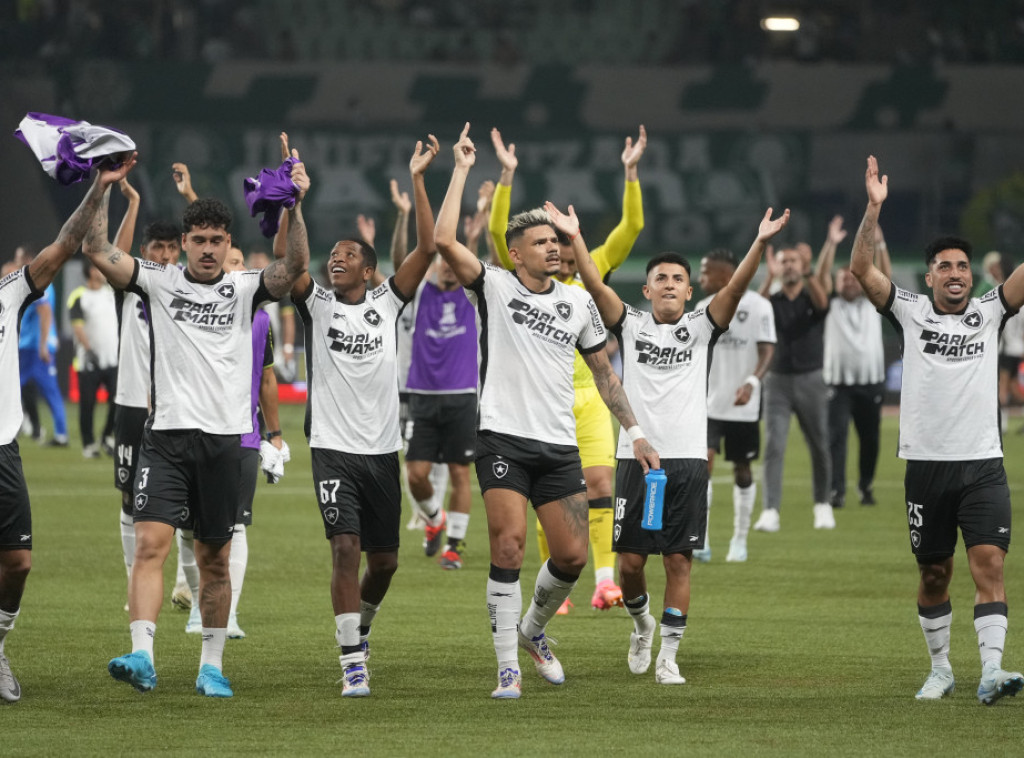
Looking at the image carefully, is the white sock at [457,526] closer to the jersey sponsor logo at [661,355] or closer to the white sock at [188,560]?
the white sock at [188,560]

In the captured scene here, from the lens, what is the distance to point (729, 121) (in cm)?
3447

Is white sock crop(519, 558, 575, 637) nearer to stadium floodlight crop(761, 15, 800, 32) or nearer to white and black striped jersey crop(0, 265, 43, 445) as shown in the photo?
white and black striped jersey crop(0, 265, 43, 445)

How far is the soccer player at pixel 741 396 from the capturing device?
1245 centimetres

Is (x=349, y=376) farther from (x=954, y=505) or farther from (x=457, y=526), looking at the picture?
(x=457, y=526)

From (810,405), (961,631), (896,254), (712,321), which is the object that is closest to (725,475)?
(810,405)

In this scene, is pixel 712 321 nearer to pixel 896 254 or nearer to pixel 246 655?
pixel 246 655

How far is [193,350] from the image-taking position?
23.6 feet

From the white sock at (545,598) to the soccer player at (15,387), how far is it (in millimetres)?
2304

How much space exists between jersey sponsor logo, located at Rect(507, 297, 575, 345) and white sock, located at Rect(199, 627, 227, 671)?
76.5 inches

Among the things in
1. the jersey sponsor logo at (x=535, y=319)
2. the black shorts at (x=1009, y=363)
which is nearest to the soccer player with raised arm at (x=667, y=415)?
the jersey sponsor logo at (x=535, y=319)

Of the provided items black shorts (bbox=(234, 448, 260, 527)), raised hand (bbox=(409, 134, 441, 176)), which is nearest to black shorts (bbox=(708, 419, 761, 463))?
black shorts (bbox=(234, 448, 260, 527))

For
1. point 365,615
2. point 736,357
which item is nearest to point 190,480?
point 365,615

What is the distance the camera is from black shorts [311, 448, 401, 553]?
24.4 ft

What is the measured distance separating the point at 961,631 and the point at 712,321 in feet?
8.16
